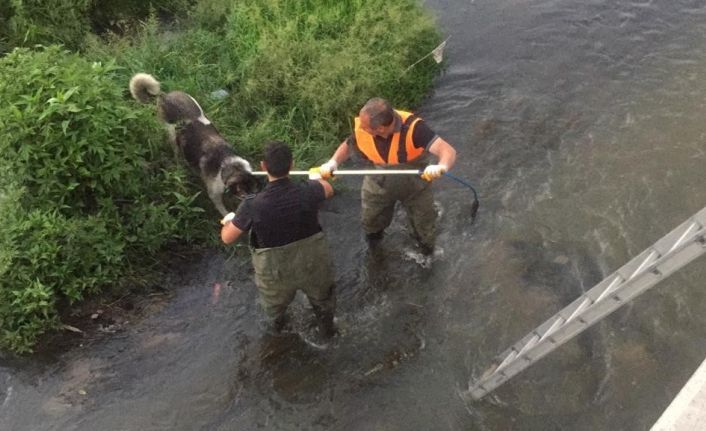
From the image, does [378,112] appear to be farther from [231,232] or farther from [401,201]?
[231,232]

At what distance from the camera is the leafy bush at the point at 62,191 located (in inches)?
180

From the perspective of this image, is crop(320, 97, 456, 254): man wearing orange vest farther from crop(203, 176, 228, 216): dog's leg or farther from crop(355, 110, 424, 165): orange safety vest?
crop(203, 176, 228, 216): dog's leg

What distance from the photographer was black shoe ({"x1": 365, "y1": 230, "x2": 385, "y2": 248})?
540 centimetres

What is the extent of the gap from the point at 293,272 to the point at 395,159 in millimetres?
1200

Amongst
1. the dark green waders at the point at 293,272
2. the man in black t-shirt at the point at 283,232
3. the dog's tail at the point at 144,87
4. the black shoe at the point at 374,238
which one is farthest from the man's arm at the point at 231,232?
the dog's tail at the point at 144,87

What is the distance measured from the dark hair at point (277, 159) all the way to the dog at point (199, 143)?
1468 millimetres

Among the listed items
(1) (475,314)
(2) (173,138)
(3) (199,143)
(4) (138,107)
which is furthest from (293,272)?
(4) (138,107)

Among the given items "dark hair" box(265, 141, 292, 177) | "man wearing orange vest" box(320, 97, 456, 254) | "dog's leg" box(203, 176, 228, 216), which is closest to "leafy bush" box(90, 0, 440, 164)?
"dog's leg" box(203, 176, 228, 216)

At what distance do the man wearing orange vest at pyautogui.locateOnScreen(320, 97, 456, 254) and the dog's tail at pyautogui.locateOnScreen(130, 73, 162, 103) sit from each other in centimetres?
255

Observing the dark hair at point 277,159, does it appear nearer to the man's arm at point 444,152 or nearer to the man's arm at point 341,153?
the man's arm at point 341,153

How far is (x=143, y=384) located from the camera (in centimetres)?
462

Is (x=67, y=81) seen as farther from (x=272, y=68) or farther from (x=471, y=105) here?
(x=471, y=105)

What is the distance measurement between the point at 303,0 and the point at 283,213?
15.0 ft

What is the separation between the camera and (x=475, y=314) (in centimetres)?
495
